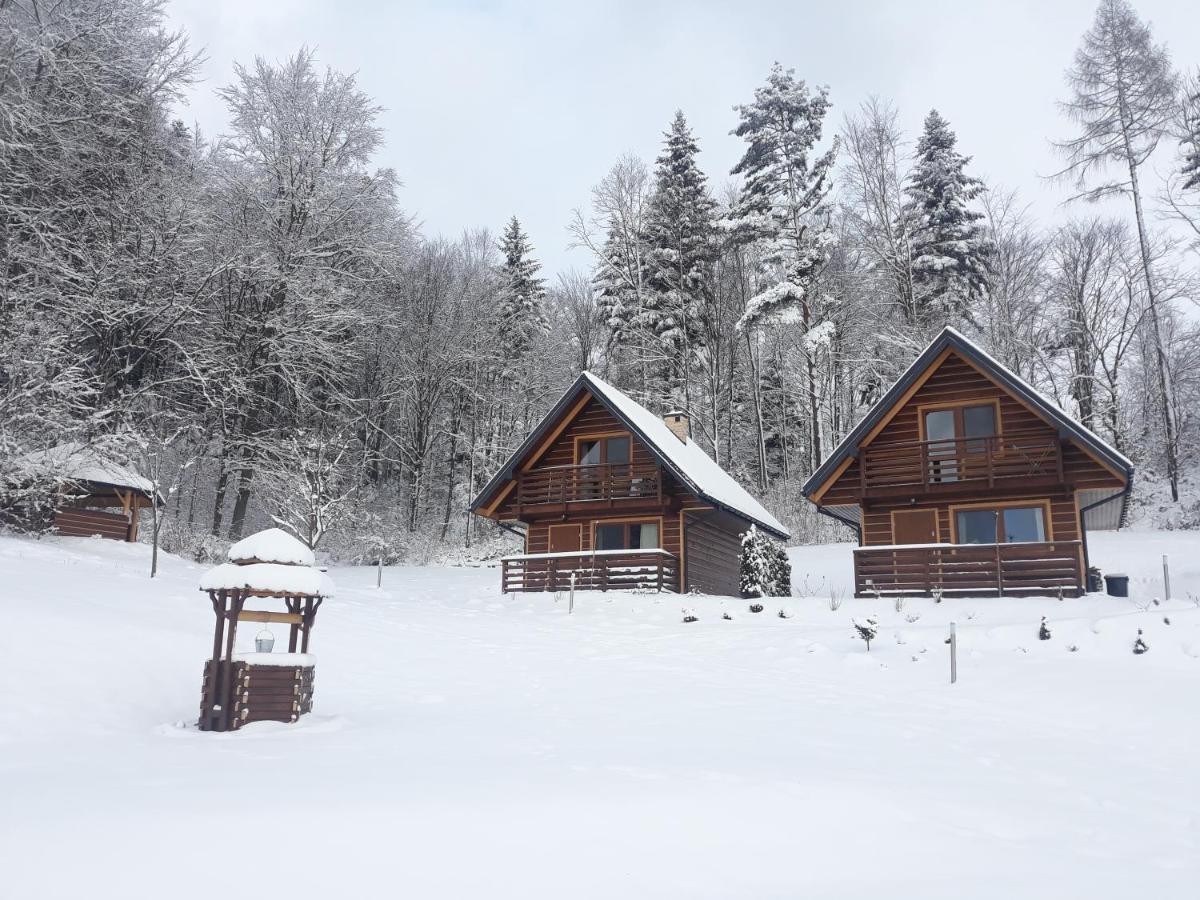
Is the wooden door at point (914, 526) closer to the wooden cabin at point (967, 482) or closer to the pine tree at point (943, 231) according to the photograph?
the wooden cabin at point (967, 482)

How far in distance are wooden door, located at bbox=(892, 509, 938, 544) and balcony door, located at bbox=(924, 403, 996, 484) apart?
1030 mm

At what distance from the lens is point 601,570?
22.8 m

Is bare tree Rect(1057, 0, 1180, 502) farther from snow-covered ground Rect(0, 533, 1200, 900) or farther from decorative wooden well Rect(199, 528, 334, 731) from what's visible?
decorative wooden well Rect(199, 528, 334, 731)

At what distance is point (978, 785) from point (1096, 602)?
12807mm

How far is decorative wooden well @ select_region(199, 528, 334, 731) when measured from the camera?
8641 mm

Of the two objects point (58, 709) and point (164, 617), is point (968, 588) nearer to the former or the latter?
point (164, 617)

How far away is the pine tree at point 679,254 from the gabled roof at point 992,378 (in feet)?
49.3

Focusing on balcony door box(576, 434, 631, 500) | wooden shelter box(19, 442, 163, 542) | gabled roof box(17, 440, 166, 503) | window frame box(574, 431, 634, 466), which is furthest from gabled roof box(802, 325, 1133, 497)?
gabled roof box(17, 440, 166, 503)

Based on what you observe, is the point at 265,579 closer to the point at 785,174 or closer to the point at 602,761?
the point at 602,761

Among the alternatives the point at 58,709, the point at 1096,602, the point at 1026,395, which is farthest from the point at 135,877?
the point at 1026,395

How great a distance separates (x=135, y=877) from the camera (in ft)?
13.2

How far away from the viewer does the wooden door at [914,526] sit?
850 inches

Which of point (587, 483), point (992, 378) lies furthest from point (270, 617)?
point (992, 378)

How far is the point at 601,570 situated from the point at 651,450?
3.49 metres
